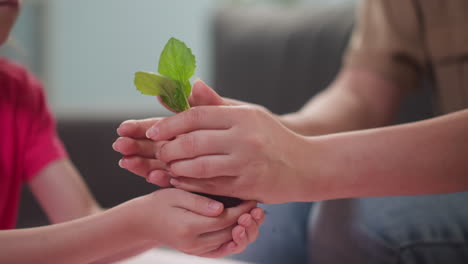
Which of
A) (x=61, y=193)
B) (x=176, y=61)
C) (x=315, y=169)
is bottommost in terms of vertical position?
(x=61, y=193)

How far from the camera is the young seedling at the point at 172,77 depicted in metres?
0.44

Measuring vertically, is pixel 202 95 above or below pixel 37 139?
above

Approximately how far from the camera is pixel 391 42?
0.93m

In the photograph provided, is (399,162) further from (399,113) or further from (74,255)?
(399,113)

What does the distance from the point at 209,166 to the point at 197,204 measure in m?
0.04

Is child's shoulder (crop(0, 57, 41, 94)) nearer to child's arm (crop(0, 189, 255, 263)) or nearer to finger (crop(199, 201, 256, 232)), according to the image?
child's arm (crop(0, 189, 255, 263))

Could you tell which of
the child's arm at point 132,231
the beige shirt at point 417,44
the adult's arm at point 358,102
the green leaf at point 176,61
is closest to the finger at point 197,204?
the child's arm at point 132,231

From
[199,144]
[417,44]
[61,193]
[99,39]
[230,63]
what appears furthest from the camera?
[99,39]

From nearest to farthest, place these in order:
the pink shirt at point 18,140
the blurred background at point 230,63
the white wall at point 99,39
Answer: the pink shirt at point 18,140
the blurred background at point 230,63
the white wall at point 99,39

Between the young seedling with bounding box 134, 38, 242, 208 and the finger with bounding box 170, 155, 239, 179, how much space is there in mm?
61

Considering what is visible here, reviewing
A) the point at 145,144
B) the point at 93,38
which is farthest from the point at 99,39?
the point at 145,144

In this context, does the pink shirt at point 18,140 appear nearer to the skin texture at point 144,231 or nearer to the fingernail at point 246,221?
the skin texture at point 144,231

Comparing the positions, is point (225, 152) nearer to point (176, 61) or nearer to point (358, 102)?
point (176, 61)

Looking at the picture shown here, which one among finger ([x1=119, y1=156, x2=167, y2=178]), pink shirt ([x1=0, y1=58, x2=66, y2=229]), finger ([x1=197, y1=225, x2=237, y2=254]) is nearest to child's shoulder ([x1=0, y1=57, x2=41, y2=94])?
pink shirt ([x1=0, y1=58, x2=66, y2=229])
